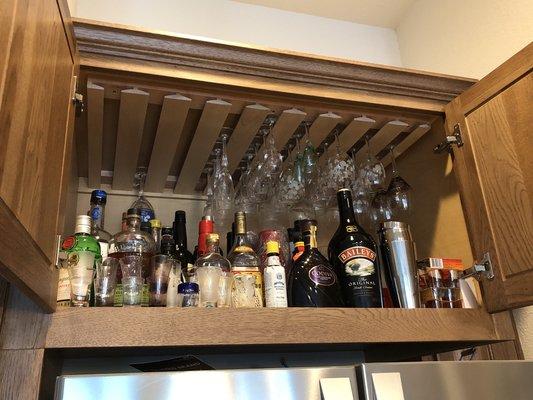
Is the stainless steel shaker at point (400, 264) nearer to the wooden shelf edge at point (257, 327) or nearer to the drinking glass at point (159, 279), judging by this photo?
the wooden shelf edge at point (257, 327)

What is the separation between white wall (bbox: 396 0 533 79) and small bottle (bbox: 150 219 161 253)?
1065 mm

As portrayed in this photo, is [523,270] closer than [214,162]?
Yes

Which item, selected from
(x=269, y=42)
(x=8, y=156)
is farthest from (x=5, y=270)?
(x=269, y=42)

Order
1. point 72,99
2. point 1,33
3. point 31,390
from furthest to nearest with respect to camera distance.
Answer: point 72,99 → point 31,390 → point 1,33

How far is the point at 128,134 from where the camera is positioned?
48.6 inches

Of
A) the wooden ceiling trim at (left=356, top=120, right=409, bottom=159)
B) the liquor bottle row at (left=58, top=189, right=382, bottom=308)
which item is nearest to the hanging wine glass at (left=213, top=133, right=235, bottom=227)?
the liquor bottle row at (left=58, top=189, right=382, bottom=308)

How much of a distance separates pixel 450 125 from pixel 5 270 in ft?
3.32

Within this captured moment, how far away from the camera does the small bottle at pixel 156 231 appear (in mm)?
1188

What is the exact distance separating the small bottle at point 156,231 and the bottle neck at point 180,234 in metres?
0.10

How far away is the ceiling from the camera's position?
1890mm

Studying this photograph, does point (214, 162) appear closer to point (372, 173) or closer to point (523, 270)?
point (372, 173)

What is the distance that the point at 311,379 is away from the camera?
2.54 ft

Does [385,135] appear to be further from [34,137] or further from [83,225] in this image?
[34,137]

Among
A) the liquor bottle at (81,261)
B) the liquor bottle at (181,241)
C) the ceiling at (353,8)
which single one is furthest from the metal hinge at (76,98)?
the ceiling at (353,8)
